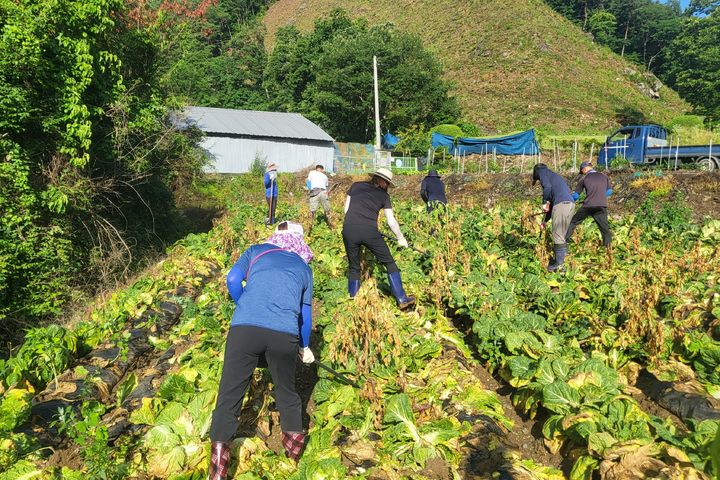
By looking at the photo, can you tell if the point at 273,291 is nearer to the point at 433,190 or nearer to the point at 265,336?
the point at 265,336

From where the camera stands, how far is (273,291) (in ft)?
10.5

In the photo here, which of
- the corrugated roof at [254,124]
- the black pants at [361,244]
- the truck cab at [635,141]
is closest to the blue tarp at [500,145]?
the truck cab at [635,141]

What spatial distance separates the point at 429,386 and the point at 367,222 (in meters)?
2.14

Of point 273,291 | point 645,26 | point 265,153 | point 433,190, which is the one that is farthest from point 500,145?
point 645,26

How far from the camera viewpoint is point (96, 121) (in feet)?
39.2

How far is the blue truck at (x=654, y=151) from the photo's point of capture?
1559 cm

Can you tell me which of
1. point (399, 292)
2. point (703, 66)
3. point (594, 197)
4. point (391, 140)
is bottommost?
point (399, 292)

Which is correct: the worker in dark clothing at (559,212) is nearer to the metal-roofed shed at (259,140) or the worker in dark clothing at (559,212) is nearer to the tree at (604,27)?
the metal-roofed shed at (259,140)

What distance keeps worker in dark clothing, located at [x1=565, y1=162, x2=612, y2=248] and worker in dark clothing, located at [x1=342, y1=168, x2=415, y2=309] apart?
3.31m

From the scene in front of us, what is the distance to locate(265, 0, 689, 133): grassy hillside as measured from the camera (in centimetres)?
4022

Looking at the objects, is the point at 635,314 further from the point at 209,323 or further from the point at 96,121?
the point at 96,121

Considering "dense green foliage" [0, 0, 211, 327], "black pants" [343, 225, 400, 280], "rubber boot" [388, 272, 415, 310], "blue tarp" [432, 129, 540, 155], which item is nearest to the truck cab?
"blue tarp" [432, 129, 540, 155]

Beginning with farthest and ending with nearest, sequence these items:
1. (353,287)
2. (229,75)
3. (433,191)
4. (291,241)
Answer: (229,75) → (433,191) → (353,287) → (291,241)

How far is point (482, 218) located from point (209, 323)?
7012mm
